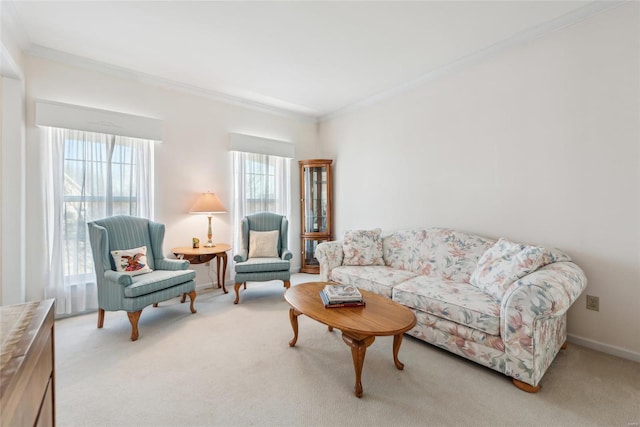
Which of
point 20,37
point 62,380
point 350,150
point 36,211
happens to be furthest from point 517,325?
point 20,37

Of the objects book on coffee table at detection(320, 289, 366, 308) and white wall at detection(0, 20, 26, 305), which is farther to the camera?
white wall at detection(0, 20, 26, 305)

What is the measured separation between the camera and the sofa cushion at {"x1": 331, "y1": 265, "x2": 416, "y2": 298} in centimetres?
267

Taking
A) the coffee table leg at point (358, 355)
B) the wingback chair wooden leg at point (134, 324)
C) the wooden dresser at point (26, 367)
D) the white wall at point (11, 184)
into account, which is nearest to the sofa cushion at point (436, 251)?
the coffee table leg at point (358, 355)

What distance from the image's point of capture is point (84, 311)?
300cm


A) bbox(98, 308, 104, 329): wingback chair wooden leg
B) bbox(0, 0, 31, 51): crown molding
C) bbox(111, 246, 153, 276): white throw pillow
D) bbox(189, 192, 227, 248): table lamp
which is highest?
bbox(0, 0, 31, 51): crown molding

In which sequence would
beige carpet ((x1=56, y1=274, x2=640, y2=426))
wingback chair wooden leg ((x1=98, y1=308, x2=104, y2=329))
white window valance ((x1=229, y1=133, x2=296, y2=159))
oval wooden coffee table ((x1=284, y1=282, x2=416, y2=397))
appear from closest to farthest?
beige carpet ((x1=56, y1=274, x2=640, y2=426)) < oval wooden coffee table ((x1=284, y1=282, x2=416, y2=397)) < wingback chair wooden leg ((x1=98, y1=308, x2=104, y2=329)) < white window valance ((x1=229, y1=133, x2=296, y2=159))

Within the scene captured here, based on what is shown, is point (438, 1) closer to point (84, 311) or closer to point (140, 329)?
point (140, 329)

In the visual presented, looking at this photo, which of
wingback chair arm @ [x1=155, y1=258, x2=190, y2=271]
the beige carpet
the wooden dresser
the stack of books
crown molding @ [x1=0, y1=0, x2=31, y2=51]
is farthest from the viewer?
wingback chair arm @ [x1=155, y1=258, x2=190, y2=271]

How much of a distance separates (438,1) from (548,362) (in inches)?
107

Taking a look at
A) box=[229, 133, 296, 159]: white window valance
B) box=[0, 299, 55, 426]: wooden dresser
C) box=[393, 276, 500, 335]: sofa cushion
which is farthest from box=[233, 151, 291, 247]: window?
box=[0, 299, 55, 426]: wooden dresser

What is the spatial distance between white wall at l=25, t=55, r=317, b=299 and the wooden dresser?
264 centimetres

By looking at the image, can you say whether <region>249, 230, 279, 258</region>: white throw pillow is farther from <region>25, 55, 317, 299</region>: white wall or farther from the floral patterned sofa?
the floral patterned sofa

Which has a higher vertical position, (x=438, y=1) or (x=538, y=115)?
(x=438, y=1)

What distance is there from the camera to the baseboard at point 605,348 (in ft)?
6.86
